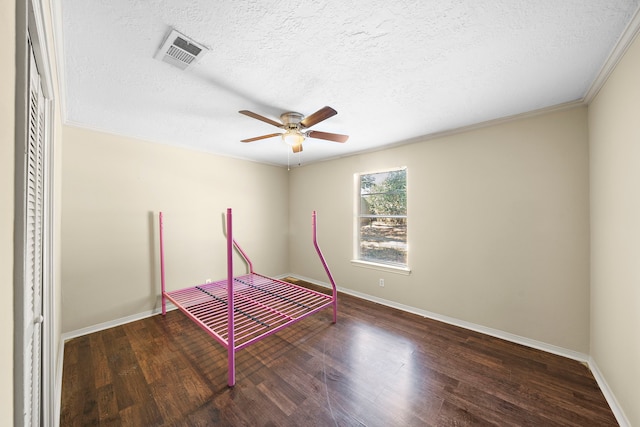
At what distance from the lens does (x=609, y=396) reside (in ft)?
5.67

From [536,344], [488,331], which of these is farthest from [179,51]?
[536,344]

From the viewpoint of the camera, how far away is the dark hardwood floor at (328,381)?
5.36ft

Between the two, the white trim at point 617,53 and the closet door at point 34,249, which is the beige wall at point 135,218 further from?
the white trim at point 617,53

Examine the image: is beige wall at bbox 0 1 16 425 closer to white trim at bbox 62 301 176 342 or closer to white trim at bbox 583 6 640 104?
white trim at bbox 583 6 640 104

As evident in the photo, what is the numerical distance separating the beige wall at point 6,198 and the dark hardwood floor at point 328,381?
1472 mm

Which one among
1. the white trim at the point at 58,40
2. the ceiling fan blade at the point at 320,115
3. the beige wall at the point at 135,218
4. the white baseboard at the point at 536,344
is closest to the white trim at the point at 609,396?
the white baseboard at the point at 536,344

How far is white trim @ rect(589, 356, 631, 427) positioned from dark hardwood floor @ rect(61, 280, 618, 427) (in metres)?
0.03

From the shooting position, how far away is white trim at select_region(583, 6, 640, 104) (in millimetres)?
1317

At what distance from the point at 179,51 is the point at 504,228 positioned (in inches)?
125

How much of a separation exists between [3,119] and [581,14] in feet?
7.45

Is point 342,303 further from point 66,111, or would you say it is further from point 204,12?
point 66,111

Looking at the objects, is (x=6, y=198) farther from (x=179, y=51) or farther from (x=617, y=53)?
(x=617, y=53)

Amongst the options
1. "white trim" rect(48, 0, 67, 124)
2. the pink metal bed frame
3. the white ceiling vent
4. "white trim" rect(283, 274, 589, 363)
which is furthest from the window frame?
"white trim" rect(48, 0, 67, 124)

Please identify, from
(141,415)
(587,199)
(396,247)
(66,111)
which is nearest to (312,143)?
(396,247)
